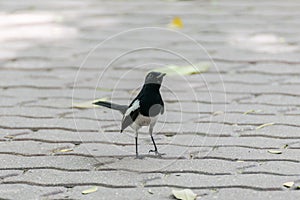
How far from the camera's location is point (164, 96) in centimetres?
512

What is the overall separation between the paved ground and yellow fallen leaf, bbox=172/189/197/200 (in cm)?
5

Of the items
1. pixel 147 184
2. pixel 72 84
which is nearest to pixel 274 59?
pixel 72 84

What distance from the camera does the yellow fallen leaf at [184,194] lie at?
130 inches

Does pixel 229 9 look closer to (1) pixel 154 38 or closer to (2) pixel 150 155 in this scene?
(1) pixel 154 38

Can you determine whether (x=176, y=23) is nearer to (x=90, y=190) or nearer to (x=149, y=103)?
(x=149, y=103)

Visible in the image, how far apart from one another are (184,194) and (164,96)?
1859 mm

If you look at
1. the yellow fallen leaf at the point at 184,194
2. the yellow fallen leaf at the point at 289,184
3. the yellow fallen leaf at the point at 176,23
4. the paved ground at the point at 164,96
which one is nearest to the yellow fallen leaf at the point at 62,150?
the paved ground at the point at 164,96

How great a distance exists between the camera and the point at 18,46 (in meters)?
6.59

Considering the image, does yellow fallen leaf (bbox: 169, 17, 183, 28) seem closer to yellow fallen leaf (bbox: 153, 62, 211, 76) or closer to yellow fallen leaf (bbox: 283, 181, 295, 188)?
yellow fallen leaf (bbox: 153, 62, 211, 76)

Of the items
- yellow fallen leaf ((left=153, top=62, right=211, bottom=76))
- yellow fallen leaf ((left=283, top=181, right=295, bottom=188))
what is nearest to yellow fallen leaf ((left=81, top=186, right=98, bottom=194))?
yellow fallen leaf ((left=283, top=181, right=295, bottom=188))

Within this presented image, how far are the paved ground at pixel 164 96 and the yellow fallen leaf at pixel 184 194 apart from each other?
5 cm

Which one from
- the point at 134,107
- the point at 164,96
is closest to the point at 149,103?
the point at 134,107

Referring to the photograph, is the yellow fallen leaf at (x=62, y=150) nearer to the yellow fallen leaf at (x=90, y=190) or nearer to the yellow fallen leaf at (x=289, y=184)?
the yellow fallen leaf at (x=90, y=190)

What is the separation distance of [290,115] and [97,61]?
2113mm
